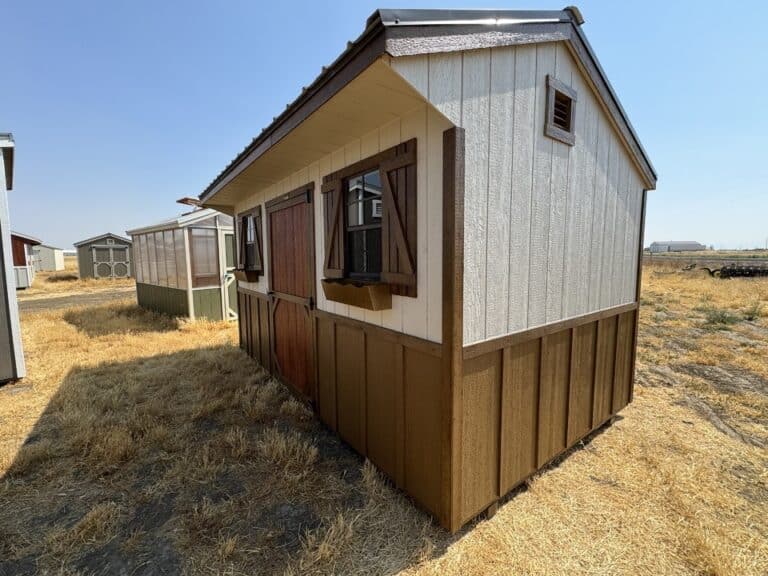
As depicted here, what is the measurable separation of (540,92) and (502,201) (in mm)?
902

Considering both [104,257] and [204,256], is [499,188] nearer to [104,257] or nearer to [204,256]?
[204,256]

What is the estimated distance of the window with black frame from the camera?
2869mm

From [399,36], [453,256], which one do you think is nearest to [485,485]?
[453,256]

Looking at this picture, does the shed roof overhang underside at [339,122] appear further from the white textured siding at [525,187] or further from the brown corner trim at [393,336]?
the brown corner trim at [393,336]

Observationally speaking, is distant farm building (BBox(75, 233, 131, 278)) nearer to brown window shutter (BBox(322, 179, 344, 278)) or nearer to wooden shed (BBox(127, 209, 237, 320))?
wooden shed (BBox(127, 209, 237, 320))

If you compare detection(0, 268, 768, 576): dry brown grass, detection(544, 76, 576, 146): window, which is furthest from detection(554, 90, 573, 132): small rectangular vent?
detection(0, 268, 768, 576): dry brown grass

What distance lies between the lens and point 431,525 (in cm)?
239

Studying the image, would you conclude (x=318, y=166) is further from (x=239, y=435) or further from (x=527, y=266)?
(x=239, y=435)

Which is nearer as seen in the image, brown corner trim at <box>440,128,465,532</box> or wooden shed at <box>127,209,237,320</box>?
brown corner trim at <box>440,128,465,532</box>

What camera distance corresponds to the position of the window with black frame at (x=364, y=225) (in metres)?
2.87

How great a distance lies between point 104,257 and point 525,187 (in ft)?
90.9

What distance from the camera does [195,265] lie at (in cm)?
915

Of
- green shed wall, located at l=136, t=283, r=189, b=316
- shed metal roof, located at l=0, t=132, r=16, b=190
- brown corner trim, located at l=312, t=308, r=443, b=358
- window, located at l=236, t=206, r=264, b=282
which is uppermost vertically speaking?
shed metal roof, located at l=0, t=132, r=16, b=190

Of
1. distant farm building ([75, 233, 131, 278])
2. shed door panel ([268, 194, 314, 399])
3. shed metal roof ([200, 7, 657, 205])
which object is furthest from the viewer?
distant farm building ([75, 233, 131, 278])
